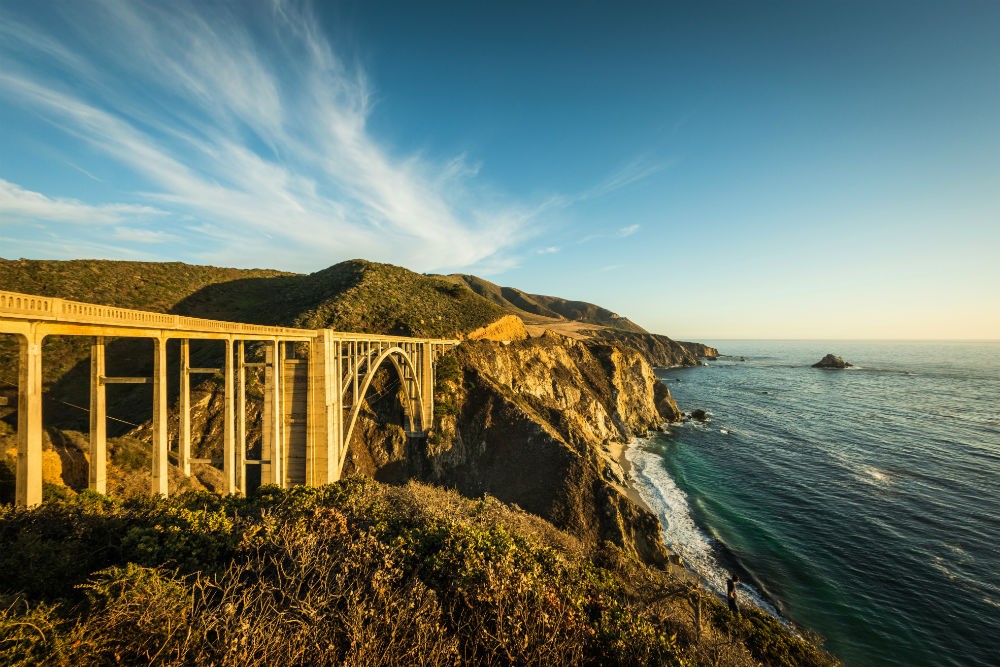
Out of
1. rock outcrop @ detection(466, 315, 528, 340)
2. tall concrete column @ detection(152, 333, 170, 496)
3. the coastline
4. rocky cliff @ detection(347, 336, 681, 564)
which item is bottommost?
the coastline

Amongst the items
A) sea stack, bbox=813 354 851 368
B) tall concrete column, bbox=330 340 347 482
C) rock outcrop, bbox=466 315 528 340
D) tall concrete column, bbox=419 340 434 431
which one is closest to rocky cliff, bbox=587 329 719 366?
sea stack, bbox=813 354 851 368

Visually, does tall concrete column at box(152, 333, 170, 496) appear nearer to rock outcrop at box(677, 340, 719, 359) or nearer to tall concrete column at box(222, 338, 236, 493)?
tall concrete column at box(222, 338, 236, 493)

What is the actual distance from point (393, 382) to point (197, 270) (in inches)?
2039

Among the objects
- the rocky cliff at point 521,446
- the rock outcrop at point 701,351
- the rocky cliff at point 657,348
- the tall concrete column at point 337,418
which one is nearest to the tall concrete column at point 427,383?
the rocky cliff at point 521,446

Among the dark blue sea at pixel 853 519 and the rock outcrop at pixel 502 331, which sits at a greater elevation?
the rock outcrop at pixel 502 331

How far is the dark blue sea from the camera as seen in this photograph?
17.5m

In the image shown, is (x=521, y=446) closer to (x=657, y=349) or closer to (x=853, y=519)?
(x=853, y=519)

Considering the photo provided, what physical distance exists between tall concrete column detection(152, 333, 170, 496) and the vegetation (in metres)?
0.85

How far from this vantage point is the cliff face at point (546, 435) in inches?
950

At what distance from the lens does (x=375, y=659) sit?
15.0 feet

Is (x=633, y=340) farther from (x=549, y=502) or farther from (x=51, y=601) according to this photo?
Result: (x=51, y=601)

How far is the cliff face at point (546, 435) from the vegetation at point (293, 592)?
1472cm

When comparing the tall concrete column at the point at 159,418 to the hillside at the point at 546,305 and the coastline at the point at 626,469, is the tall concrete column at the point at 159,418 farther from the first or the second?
the hillside at the point at 546,305

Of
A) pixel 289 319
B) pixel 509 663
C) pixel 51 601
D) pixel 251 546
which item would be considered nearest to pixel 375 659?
pixel 509 663
